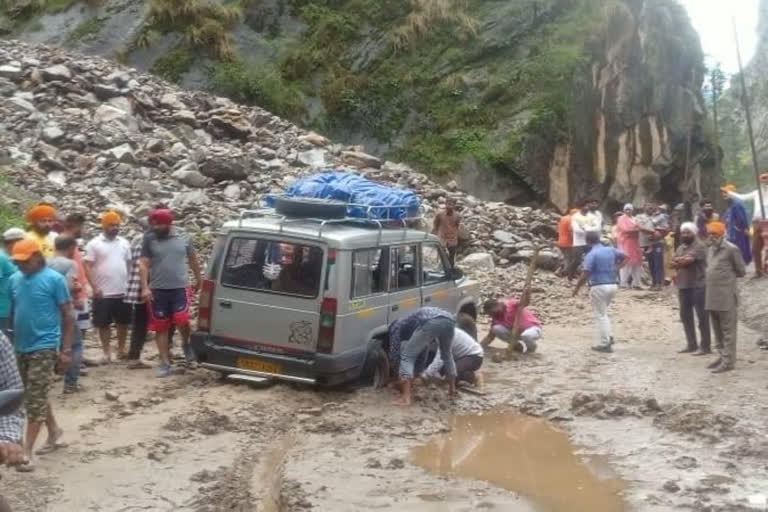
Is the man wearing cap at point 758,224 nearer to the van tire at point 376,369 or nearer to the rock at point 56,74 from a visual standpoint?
the van tire at point 376,369

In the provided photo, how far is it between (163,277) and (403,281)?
7.99ft

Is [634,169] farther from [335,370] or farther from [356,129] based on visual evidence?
[335,370]

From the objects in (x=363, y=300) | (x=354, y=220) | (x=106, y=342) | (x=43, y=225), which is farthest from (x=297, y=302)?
(x=106, y=342)

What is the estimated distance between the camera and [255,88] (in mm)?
25016

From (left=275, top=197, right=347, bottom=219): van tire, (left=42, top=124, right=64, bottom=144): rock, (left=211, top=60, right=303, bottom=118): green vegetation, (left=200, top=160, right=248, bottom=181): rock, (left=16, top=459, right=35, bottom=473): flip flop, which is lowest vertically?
(left=16, top=459, right=35, bottom=473): flip flop

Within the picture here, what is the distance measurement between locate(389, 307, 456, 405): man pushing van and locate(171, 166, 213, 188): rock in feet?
27.4

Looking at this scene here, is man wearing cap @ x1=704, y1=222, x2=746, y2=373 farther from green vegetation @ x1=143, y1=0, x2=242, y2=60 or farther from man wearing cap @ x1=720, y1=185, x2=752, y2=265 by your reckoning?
green vegetation @ x1=143, y1=0, x2=242, y2=60

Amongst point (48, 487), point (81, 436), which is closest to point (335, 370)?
point (81, 436)

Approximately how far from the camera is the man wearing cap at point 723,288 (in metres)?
10.7

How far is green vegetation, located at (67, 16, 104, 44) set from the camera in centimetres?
2567

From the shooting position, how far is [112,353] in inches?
424

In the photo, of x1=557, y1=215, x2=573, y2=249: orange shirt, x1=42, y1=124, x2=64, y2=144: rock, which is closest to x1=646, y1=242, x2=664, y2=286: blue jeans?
x1=557, y1=215, x2=573, y2=249: orange shirt

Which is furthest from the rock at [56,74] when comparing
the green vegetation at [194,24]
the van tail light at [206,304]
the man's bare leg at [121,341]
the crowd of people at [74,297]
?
the van tail light at [206,304]

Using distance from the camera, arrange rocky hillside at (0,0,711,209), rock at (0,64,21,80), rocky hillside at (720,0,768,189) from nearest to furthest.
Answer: rock at (0,64,21,80) → rocky hillside at (0,0,711,209) → rocky hillside at (720,0,768,189)
